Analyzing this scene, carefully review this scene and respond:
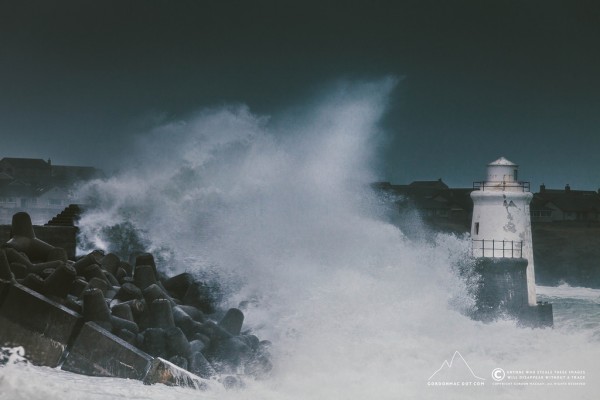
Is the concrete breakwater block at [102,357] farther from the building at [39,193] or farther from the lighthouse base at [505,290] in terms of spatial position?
the building at [39,193]

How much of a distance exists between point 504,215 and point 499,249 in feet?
2.04

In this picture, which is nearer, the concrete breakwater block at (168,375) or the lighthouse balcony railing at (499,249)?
the concrete breakwater block at (168,375)

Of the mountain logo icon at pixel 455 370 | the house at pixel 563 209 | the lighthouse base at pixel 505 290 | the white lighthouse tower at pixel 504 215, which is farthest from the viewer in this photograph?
the house at pixel 563 209

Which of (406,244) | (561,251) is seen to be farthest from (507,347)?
(561,251)

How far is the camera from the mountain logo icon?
9.37 metres

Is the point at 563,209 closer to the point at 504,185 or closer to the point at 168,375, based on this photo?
the point at 504,185

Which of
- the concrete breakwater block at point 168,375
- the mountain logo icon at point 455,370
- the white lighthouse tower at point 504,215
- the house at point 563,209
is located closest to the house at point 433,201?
the house at point 563,209

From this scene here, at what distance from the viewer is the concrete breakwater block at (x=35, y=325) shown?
6.65 meters

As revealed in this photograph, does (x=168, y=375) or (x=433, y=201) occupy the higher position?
(x=433, y=201)

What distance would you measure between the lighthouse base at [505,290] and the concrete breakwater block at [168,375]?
25.3ft

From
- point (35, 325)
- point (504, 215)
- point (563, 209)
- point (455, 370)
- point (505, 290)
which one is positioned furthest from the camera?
point (563, 209)

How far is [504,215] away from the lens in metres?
13.9

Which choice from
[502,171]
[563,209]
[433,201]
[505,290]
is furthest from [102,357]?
[563,209]

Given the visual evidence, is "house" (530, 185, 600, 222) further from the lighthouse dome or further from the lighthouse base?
the lighthouse base
